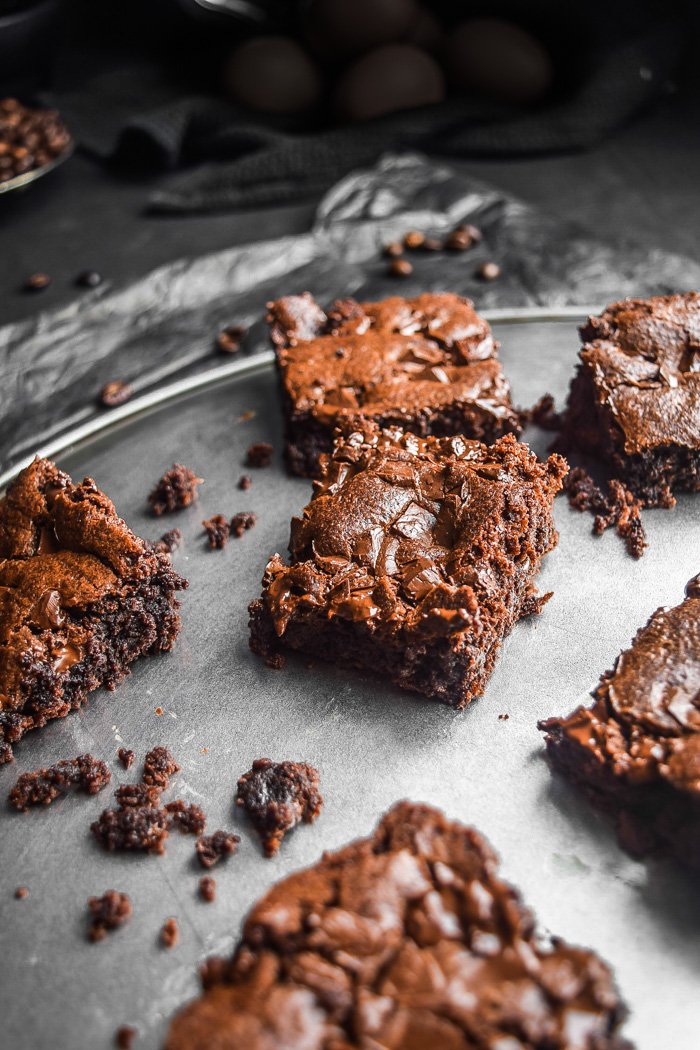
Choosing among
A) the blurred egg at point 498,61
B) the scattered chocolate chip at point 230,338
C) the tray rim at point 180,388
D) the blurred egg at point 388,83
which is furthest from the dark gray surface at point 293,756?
the blurred egg at point 498,61

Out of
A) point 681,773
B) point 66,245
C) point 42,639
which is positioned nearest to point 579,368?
point 681,773

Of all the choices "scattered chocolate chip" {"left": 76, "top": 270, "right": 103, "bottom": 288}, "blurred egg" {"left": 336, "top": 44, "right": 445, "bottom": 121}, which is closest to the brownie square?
"scattered chocolate chip" {"left": 76, "top": 270, "right": 103, "bottom": 288}

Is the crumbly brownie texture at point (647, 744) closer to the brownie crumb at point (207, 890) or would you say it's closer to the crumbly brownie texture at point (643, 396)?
the crumbly brownie texture at point (643, 396)

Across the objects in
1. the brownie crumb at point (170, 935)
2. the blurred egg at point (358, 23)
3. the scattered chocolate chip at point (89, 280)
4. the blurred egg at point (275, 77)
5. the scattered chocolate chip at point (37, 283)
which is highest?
the blurred egg at point (358, 23)

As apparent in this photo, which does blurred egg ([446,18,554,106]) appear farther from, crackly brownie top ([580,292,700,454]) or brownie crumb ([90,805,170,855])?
brownie crumb ([90,805,170,855])

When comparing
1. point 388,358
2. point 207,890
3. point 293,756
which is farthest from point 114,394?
point 207,890

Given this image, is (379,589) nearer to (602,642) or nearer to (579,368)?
(602,642)
